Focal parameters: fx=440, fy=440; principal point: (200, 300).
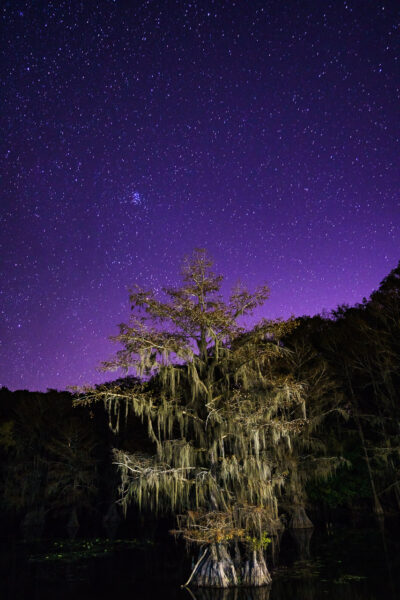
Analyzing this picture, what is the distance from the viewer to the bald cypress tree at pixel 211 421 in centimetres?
1093

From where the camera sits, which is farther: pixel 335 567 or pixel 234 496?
pixel 335 567

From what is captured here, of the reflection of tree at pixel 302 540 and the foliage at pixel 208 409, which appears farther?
the reflection of tree at pixel 302 540

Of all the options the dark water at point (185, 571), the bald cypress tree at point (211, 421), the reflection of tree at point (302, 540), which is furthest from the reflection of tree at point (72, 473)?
the bald cypress tree at point (211, 421)

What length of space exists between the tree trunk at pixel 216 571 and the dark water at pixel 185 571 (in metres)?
0.36

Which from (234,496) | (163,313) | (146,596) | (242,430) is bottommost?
(146,596)

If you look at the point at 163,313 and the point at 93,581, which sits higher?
the point at 163,313

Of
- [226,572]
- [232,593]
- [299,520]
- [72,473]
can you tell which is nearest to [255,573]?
[226,572]

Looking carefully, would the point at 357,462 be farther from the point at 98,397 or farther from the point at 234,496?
the point at 98,397

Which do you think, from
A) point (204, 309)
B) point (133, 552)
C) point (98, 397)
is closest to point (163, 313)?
point (204, 309)

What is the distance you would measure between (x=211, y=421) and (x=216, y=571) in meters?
3.57

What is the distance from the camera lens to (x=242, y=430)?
1137cm

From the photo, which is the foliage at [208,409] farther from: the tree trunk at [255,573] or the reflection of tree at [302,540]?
the reflection of tree at [302,540]

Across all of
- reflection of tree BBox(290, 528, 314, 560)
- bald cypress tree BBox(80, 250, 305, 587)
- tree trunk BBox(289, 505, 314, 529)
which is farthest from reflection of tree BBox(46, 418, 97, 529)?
bald cypress tree BBox(80, 250, 305, 587)

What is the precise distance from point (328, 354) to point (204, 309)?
1572 cm
